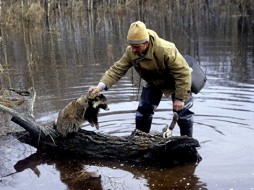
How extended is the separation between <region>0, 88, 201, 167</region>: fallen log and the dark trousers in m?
0.43

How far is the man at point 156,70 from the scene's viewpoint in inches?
226

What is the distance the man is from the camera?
575 cm

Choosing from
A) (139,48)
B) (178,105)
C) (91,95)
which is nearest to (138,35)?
(139,48)

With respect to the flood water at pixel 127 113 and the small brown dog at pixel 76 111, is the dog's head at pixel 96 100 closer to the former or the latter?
the small brown dog at pixel 76 111

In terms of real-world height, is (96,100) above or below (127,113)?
above

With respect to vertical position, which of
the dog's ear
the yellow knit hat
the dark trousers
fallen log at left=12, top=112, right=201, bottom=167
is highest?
the yellow knit hat

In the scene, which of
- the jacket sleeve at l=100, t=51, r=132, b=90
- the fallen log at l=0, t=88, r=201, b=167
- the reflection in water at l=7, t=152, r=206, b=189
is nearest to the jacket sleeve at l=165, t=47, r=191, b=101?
the fallen log at l=0, t=88, r=201, b=167

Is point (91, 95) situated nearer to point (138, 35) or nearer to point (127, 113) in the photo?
point (138, 35)

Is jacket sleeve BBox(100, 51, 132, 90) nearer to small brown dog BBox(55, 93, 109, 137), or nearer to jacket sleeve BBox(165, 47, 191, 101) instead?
small brown dog BBox(55, 93, 109, 137)

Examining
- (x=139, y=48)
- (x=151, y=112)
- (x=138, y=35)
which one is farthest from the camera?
(x=151, y=112)

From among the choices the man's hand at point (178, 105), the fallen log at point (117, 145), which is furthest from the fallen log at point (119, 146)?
the man's hand at point (178, 105)

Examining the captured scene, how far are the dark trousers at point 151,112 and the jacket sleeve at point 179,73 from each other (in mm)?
454

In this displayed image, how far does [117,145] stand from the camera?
6297mm

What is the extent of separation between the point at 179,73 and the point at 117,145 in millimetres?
1449
